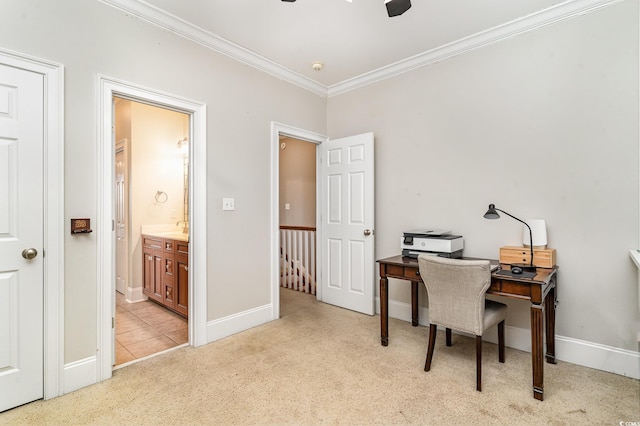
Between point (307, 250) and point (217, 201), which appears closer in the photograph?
point (217, 201)

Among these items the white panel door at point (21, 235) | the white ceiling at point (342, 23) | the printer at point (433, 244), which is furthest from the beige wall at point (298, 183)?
the white panel door at point (21, 235)

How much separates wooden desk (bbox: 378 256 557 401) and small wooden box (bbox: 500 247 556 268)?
6cm

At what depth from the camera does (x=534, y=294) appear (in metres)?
2.02

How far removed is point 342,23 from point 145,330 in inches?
130

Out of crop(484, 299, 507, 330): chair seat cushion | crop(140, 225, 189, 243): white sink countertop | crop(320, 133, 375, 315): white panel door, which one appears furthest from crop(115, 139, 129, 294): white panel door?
crop(484, 299, 507, 330): chair seat cushion

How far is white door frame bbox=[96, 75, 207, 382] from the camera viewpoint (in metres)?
2.20

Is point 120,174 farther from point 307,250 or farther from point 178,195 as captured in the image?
point 307,250

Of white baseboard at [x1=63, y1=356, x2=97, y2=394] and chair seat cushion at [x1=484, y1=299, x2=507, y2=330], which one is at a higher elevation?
chair seat cushion at [x1=484, y1=299, x2=507, y2=330]

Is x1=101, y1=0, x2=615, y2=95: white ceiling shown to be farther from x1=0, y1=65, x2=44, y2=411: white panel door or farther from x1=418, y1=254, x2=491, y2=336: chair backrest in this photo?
x1=418, y1=254, x2=491, y2=336: chair backrest

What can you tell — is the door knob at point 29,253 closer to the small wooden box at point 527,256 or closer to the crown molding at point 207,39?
the crown molding at point 207,39

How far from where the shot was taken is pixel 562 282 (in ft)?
8.23

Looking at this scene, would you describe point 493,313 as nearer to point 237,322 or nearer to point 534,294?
point 534,294

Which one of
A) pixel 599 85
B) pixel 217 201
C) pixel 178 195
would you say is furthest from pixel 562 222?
pixel 178 195

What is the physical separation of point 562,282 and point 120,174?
16.5 feet
